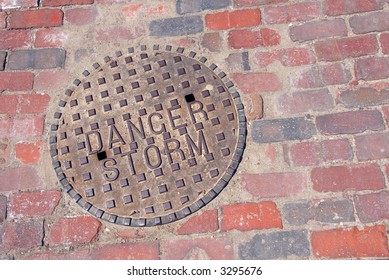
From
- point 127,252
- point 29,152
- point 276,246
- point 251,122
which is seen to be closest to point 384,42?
point 251,122

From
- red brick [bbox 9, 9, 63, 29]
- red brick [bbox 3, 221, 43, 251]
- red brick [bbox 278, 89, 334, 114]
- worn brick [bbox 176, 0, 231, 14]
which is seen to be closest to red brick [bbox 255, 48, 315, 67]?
red brick [bbox 278, 89, 334, 114]

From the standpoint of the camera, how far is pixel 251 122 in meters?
2.09

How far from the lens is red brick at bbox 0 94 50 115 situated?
2180mm

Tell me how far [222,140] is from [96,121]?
653 mm

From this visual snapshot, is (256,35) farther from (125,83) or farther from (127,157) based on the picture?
(127,157)

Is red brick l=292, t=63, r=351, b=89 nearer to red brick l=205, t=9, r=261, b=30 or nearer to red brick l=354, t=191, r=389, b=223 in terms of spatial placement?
red brick l=205, t=9, r=261, b=30

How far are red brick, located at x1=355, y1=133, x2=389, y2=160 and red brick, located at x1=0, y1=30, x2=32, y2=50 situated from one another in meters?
1.86

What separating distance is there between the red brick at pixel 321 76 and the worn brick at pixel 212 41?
454 mm

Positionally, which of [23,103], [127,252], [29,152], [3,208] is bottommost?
[127,252]

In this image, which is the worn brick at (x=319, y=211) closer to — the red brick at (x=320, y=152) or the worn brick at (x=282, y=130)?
the red brick at (x=320, y=152)

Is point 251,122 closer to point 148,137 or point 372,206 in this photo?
point 148,137

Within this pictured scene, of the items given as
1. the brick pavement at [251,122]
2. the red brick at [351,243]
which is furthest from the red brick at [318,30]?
the red brick at [351,243]

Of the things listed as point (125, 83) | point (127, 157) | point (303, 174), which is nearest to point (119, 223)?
point (127, 157)

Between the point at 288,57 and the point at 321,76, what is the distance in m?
0.20
